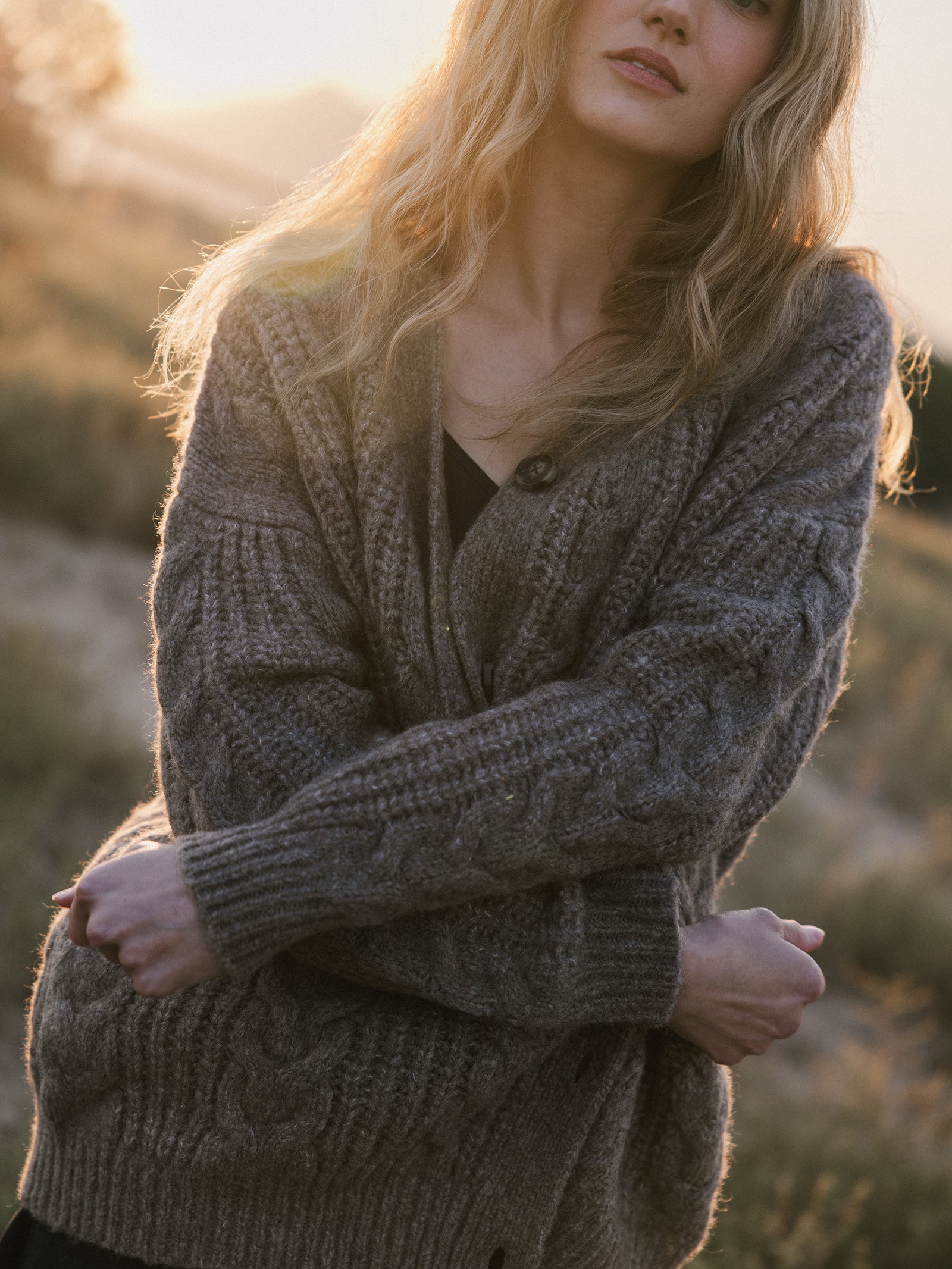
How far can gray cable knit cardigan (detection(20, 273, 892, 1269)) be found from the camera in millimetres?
1278

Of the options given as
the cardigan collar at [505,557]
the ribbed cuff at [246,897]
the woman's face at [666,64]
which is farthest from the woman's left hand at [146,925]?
the woman's face at [666,64]

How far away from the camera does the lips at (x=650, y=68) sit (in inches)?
58.2

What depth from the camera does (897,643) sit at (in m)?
8.25

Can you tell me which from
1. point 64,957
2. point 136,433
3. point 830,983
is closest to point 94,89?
point 136,433

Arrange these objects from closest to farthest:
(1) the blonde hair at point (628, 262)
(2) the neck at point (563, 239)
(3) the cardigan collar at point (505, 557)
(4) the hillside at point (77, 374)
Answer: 1. (3) the cardigan collar at point (505, 557)
2. (1) the blonde hair at point (628, 262)
3. (2) the neck at point (563, 239)
4. (4) the hillside at point (77, 374)

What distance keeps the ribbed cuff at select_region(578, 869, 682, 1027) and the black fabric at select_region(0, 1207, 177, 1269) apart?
0.66 meters

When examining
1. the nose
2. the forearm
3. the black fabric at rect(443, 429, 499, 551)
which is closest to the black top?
the black fabric at rect(443, 429, 499, 551)

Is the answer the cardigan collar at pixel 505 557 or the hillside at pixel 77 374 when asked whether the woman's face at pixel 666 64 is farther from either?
the hillside at pixel 77 374

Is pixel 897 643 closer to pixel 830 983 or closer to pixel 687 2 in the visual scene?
pixel 830 983

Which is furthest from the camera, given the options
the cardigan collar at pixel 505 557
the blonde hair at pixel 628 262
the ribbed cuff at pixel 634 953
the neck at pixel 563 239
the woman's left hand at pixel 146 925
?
the neck at pixel 563 239

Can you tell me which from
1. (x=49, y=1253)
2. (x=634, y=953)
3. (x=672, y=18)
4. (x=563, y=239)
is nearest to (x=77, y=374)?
(x=563, y=239)

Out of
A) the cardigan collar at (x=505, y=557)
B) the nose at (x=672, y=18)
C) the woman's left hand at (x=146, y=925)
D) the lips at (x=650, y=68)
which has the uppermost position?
the nose at (x=672, y=18)

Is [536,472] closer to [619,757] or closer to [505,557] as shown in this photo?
[505,557]

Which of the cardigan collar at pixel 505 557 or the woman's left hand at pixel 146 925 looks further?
the cardigan collar at pixel 505 557
